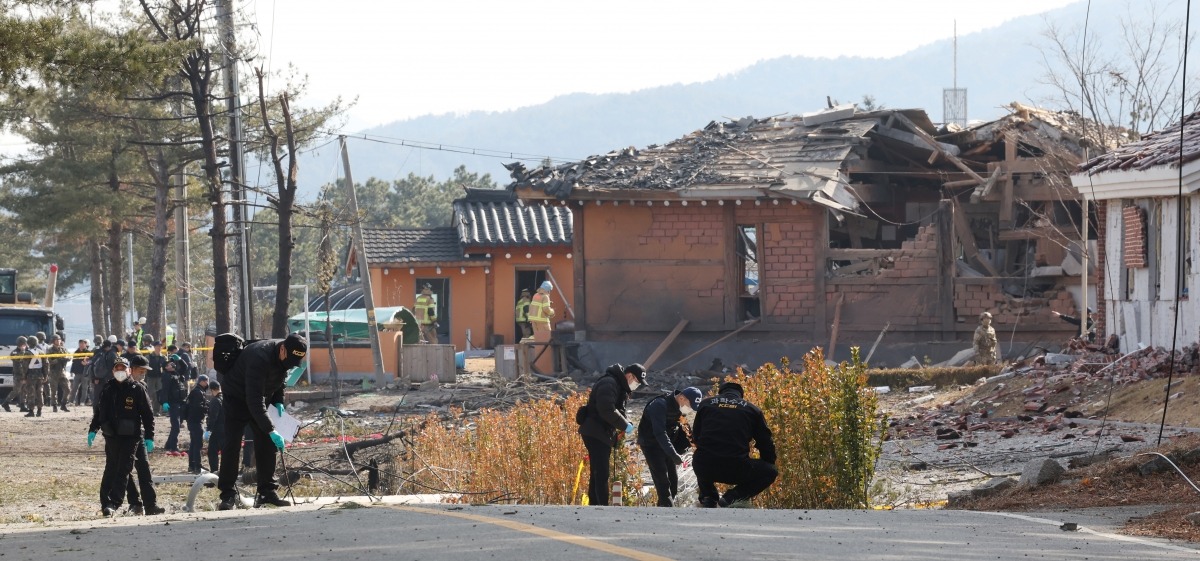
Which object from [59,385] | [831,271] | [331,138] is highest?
[331,138]

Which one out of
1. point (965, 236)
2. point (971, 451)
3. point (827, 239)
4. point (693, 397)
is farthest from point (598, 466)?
point (965, 236)

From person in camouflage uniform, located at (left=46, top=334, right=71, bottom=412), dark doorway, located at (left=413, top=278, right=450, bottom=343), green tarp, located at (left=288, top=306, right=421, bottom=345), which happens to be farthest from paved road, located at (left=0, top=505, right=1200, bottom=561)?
dark doorway, located at (left=413, top=278, right=450, bottom=343)

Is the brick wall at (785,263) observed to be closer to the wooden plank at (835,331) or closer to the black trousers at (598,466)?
the wooden plank at (835,331)

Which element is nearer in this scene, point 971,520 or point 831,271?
point 971,520

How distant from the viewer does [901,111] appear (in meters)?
29.2

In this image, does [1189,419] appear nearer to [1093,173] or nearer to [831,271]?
[1093,173]

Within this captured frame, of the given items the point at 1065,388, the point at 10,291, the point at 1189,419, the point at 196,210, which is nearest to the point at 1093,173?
the point at 1065,388

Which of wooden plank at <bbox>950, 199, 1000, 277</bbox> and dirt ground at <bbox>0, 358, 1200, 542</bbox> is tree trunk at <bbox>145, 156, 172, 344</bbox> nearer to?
dirt ground at <bbox>0, 358, 1200, 542</bbox>

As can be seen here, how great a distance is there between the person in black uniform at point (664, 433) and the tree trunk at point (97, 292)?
38.1 metres

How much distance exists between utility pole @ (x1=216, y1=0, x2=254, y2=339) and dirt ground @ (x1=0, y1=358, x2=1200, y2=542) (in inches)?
93.7

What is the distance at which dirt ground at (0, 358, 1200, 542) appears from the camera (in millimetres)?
11727

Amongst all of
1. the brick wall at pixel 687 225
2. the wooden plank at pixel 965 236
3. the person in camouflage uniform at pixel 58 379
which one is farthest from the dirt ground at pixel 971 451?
the wooden plank at pixel 965 236

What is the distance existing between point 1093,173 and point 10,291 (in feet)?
84.5

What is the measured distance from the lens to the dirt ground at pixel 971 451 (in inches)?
462
